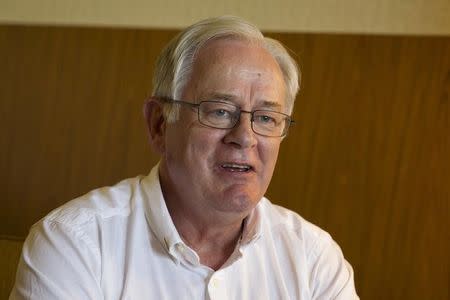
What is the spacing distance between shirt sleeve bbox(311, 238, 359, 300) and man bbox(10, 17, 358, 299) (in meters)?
0.05

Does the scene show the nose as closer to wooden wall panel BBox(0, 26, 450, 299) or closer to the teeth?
the teeth

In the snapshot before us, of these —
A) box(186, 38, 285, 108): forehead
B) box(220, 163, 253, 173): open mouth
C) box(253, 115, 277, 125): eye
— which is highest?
box(186, 38, 285, 108): forehead

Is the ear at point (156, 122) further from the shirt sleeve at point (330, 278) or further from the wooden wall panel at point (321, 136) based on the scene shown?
the wooden wall panel at point (321, 136)

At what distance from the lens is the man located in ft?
3.98

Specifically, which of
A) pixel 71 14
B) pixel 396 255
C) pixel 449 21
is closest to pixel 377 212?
pixel 396 255

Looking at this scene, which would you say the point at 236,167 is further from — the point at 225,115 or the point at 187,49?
the point at 187,49

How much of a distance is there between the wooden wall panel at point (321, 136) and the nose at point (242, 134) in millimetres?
1010

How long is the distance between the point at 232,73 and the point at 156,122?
23cm

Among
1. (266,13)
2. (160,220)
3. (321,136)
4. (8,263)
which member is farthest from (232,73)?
(266,13)

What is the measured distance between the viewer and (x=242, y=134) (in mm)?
1229

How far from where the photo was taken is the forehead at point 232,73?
1257mm

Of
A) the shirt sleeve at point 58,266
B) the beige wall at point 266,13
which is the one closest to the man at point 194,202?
the shirt sleeve at point 58,266

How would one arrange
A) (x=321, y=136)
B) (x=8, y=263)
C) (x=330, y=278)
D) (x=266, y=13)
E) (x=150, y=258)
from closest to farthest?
(x=150, y=258) < (x=330, y=278) < (x=8, y=263) < (x=321, y=136) < (x=266, y=13)

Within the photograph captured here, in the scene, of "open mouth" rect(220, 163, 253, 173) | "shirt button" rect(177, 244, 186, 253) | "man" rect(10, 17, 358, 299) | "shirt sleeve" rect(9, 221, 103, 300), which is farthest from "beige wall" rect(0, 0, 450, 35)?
"shirt sleeve" rect(9, 221, 103, 300)
